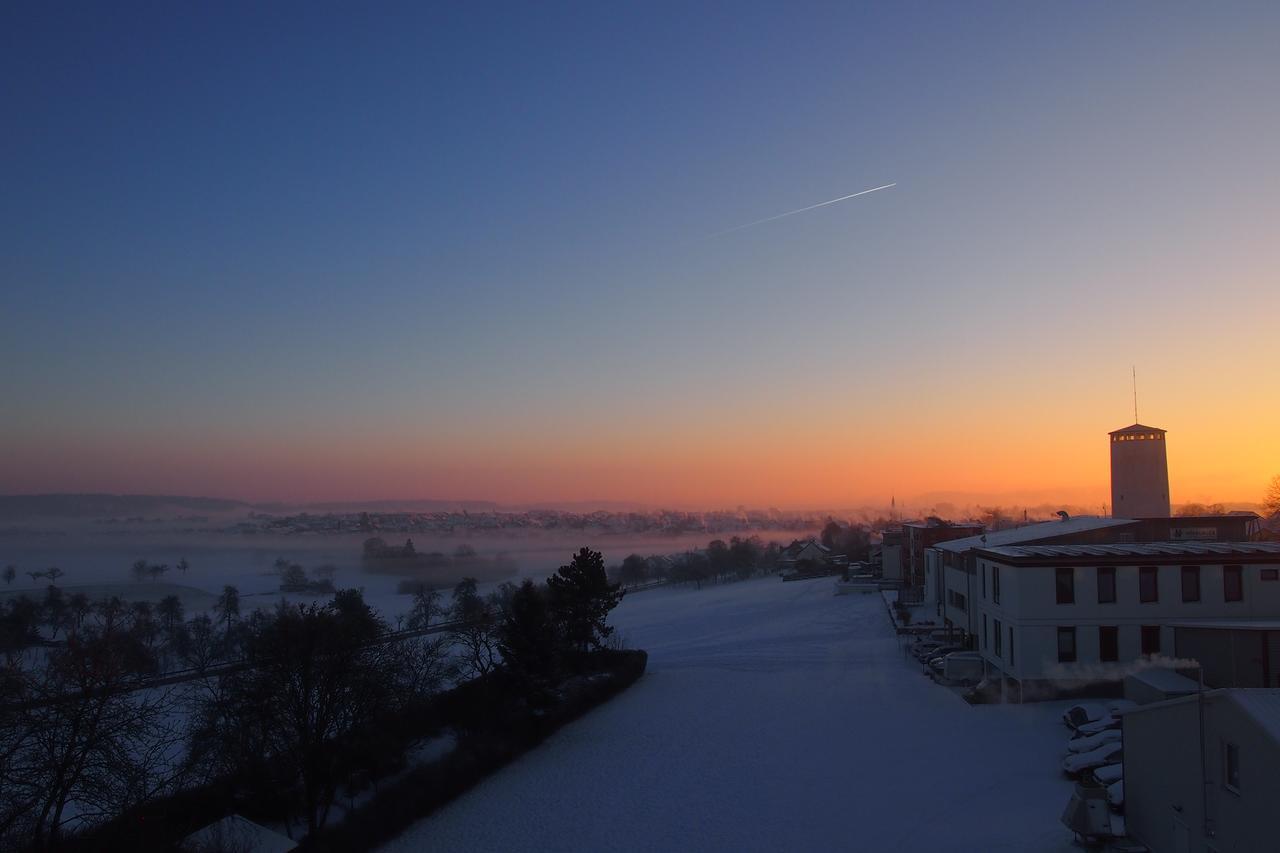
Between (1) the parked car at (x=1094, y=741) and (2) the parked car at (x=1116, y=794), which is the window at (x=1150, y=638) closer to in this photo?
(1) the parked car at (x=1094, y=741)

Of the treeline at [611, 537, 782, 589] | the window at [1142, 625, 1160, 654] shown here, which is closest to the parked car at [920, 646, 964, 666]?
the window at [1142, 625, 1160, 654]

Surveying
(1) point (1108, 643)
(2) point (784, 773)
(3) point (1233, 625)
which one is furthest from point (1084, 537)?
(2) point (784, 773)

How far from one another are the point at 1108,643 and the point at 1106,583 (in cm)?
155

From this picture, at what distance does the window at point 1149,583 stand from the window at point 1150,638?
0.74m

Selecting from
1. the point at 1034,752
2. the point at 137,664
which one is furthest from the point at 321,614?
the point at 1034,752

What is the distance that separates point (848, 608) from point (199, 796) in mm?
32989

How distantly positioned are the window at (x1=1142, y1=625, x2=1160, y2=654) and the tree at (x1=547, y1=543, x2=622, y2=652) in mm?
18671

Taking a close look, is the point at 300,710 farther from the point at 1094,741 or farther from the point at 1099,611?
the point at 1099,611

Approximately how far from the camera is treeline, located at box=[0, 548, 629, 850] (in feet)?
39.0

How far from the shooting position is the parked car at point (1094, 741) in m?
17.2

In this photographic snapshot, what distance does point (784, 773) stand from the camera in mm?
19547

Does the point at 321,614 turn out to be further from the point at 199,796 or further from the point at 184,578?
the point at 184,578

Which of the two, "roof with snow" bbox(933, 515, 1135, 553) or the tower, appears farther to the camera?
the tower

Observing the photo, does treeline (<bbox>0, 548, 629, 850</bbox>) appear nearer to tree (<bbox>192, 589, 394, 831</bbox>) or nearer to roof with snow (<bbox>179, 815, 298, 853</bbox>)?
tree (<bbox>192, 589, 394, 831</bbox>)
